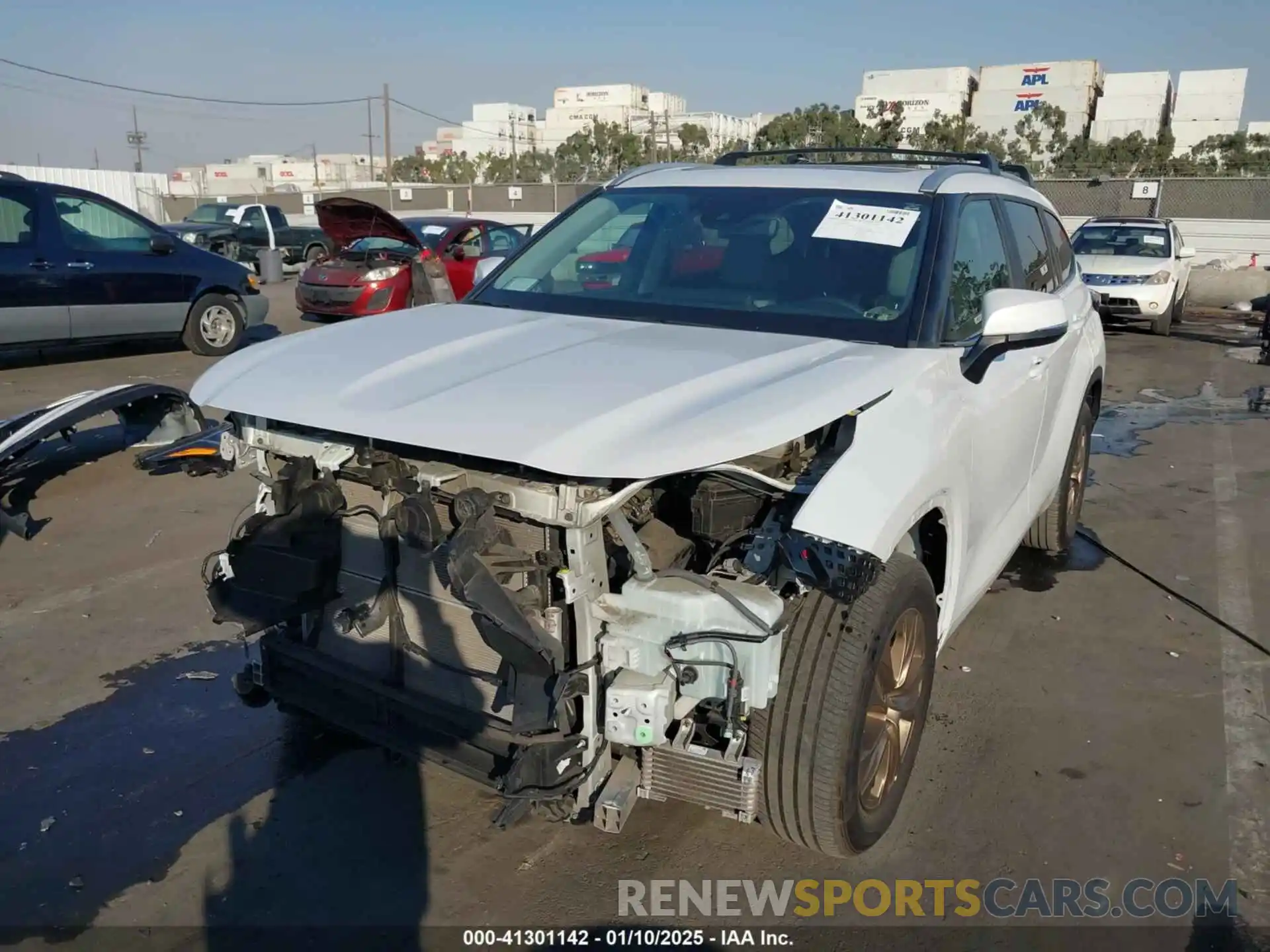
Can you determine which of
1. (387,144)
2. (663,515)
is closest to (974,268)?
(663,515)

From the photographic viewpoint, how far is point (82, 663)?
418cm

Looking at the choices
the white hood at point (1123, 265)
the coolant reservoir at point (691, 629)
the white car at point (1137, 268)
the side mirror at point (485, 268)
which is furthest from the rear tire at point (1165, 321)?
the coolant reservoir at point (691, 629)

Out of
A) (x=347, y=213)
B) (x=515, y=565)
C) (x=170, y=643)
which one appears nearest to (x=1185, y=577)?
(x=515, y=565)

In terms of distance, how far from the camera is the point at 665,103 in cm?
11706

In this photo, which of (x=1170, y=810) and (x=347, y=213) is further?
(x=347, y=213)

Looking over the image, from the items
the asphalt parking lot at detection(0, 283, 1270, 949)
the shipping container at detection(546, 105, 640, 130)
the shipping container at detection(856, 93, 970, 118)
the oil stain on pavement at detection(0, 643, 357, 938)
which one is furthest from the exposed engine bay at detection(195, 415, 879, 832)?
the shipping container at detection(546, 105, 640, 130)

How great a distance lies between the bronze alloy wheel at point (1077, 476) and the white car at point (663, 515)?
5.73ft

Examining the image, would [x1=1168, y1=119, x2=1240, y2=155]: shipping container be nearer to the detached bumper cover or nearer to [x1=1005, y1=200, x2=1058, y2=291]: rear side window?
[x1=1005, y1=200, x2=1058, y2=291]: rear side window

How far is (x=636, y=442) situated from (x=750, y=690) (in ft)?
2.38

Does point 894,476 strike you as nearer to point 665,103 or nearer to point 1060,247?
point 1060,247

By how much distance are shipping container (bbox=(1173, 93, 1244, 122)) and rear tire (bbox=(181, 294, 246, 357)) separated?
91.8 m

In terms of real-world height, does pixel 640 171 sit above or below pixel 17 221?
above

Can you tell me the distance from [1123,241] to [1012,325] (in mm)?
14957

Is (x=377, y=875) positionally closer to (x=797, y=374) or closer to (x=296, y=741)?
(x=296, y=741)
